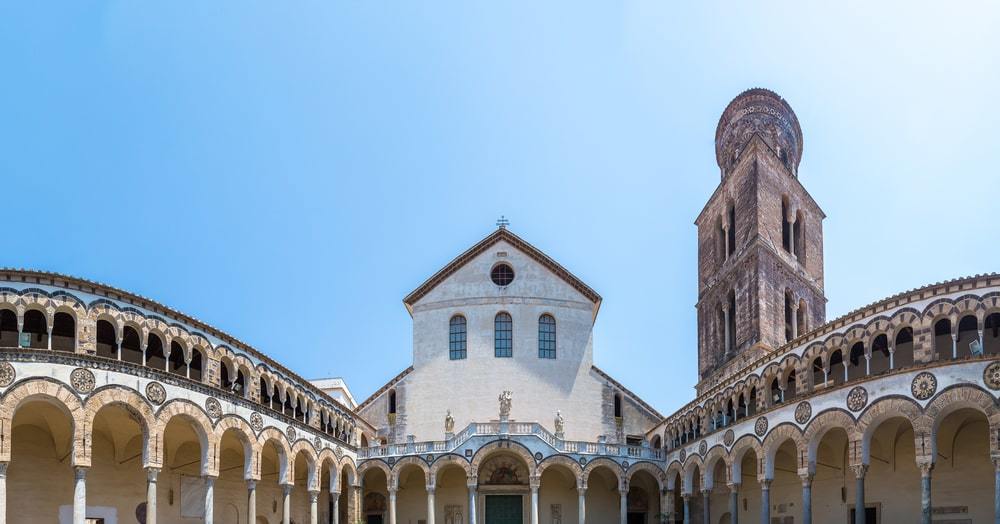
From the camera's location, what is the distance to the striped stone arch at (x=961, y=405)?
72.7 ft

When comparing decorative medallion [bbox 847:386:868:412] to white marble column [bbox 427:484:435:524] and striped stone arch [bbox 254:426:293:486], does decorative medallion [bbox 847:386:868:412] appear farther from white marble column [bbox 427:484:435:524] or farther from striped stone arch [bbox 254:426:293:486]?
striped stone arch [bbox 254:426:293:486]

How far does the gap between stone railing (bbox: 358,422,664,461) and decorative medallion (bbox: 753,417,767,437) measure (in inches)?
374

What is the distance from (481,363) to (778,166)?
18492mm

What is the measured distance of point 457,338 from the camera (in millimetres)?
44781

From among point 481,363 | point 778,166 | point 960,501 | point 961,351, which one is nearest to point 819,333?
point 961,351

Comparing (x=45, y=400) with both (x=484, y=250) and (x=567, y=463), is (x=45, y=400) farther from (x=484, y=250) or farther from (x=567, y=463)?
(x=484, y=250)

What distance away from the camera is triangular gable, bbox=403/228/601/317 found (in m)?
45.7

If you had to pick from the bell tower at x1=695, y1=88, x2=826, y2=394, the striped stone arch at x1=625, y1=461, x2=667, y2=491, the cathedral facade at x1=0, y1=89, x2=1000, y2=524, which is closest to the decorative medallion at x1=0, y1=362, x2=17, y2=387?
the cathedral facade at x1=0, y1=89, x2=1000, y2=524

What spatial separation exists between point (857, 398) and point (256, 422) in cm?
2042

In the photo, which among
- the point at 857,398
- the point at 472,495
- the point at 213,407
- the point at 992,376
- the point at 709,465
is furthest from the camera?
the point at 472,495

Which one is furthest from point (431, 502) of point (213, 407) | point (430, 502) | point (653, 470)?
point (213, 407)

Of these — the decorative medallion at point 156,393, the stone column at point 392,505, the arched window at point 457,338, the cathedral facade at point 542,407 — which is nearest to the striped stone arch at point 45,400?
the cathedral facade at point 542,407

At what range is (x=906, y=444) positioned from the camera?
2895cm

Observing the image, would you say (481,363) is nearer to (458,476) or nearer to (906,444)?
(458,476)
